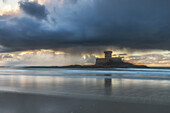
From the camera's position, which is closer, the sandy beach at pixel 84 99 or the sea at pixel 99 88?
the sandy beach at pixel 84 99

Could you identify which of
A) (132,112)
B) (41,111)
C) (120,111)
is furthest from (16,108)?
(132,112)

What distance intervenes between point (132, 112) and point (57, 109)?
335 centimetres

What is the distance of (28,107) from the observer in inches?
289

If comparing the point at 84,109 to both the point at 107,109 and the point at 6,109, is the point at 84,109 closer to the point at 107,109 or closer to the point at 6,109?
the point at 107,109

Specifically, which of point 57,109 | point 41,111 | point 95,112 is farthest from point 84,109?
point 41,111

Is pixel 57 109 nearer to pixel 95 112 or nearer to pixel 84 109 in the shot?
pixel 84 109

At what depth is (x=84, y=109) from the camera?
6.99 m

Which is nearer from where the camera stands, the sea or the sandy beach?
the sandy beach

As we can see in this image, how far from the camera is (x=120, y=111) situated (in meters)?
6.71

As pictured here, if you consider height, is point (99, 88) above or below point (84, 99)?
below

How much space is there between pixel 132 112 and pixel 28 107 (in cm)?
485

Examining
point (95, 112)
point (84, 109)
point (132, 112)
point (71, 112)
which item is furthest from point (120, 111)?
point (71, 112)

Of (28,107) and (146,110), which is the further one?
(28,107)

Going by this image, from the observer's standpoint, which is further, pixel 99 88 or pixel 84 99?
pixel 99 88
